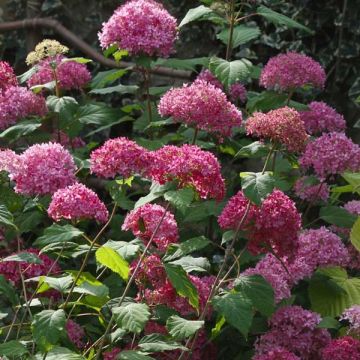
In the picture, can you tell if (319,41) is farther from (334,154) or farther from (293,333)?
(293,333)

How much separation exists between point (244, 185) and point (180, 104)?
0.49 metres

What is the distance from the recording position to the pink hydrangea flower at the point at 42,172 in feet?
7.88

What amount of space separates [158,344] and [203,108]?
2.41ft

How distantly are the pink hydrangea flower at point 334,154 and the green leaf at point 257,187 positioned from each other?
572 mm

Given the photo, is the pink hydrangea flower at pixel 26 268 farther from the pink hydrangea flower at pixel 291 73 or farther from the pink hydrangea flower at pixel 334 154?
the pink hydrangea flower at pixel 291 73

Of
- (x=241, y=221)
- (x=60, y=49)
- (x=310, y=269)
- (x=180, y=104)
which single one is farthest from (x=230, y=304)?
(x=60, y=49)

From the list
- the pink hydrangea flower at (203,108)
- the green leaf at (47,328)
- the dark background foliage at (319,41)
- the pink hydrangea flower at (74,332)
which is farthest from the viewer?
the dark background foliage at (319,41)

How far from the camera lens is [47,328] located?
7.25 ft

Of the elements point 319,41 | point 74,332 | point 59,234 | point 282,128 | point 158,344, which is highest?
point 282,128

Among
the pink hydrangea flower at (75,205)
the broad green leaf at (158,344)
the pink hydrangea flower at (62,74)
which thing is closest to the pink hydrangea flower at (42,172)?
the pink hydrangea flower at (75,205)

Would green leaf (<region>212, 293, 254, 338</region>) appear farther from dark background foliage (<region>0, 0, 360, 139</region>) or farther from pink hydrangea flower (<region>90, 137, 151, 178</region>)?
dark background foliage (<region>0, 0, 360, 139</region>)

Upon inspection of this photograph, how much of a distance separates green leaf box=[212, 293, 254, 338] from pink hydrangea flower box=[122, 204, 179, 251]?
23 centimetres

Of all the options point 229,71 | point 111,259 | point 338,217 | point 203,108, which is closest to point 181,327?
point 111,259

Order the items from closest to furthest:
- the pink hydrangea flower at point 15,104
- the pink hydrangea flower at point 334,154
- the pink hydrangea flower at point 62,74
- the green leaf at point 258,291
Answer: the green leaf at point 258,291
the pink hydrangea flower at point 334,154
the pink hydrangea flower at point 15,104
the pink hydrangea flower at point 62,74
